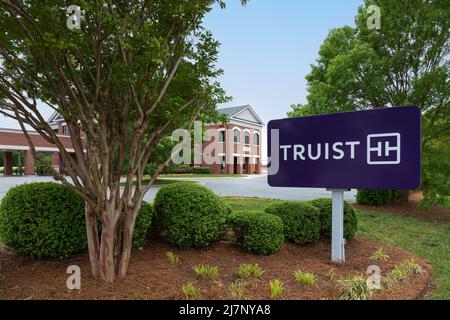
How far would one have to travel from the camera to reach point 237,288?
3744mm

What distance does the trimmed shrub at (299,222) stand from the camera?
5488 millimetres

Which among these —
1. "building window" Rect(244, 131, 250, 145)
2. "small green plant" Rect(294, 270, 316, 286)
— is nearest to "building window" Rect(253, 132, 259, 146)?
"building window" Rect(244, 131, 250, 145)

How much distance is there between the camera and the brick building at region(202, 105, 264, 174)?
146ft

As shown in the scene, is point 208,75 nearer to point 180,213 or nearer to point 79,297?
point 180,213

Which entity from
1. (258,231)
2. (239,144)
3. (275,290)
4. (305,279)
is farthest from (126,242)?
(239,144)

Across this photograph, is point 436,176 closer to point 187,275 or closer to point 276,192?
point 187,275

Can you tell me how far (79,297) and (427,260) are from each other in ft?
18.1

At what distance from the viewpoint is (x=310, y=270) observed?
455 cm

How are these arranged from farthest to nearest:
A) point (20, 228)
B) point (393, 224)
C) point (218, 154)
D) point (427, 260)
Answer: point (218, 154) → point (393, 224) → point (427, 260) → point (20, 228)

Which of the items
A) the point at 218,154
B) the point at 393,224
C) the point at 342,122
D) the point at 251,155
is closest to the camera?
the point at 342,122

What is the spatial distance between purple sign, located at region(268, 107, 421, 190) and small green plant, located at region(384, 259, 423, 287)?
119cm

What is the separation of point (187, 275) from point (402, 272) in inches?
115

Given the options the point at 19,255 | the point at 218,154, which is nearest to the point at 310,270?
the point at 19,255

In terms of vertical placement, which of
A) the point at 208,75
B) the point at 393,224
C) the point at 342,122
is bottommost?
the point at 393,224
